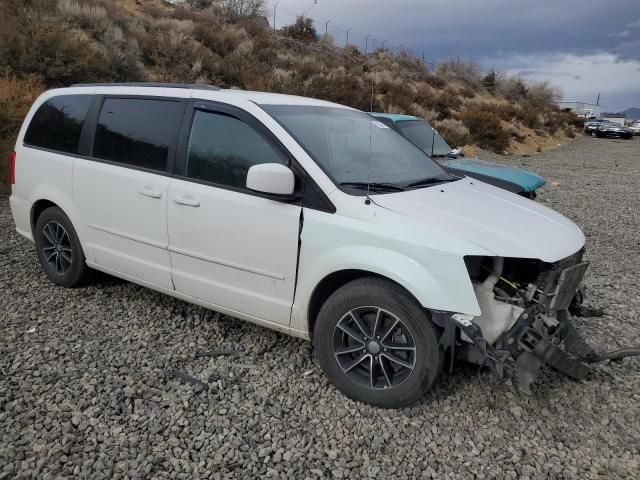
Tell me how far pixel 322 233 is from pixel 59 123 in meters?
2.91

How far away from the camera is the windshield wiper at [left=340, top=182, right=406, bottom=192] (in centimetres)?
323

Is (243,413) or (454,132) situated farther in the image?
(454,132)

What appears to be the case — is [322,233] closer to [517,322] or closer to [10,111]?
[517,322]

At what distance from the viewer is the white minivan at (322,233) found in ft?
9.41

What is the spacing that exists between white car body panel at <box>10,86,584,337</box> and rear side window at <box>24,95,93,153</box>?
0.43 ft

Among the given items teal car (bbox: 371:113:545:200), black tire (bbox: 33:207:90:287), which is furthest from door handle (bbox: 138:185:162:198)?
teal car (bbox: 371:113:545:200)

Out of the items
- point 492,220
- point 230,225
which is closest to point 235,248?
point 230,225

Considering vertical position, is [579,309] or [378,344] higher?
[579,309]

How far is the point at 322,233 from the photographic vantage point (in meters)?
3.10

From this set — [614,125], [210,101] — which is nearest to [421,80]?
[614,125]

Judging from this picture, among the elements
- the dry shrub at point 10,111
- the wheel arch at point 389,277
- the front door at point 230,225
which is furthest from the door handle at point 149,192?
the dry shrub at point 10,111

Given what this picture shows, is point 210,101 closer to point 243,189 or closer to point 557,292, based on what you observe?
point 243,189

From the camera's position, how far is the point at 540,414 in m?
3.11

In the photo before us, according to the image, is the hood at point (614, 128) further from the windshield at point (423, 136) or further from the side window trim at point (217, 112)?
the side window trim at point (217, 112)
